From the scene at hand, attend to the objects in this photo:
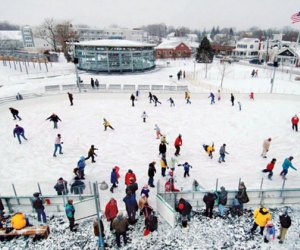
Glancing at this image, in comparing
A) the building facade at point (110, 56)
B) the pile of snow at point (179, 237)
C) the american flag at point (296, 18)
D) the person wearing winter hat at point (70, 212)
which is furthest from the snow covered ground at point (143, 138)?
the building facade at point (110, 56)

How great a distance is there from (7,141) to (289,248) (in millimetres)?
14330

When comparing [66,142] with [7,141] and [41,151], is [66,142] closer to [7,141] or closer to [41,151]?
[41,151]

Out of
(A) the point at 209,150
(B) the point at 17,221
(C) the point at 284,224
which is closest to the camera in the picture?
(C) the point at 284,224

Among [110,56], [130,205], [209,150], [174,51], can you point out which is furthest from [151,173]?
[174,51]

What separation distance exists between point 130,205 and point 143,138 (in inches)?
276

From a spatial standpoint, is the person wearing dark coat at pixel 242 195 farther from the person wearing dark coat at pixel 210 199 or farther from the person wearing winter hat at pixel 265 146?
the person wearing winter hat at pixel 265 146

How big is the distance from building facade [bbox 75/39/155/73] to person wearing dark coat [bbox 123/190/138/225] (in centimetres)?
3272

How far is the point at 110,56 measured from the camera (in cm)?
3697

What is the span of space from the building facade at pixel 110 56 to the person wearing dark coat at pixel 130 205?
32720 millimetres

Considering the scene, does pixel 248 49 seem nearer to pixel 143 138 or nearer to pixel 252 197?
pixel 143 138

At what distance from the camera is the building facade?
36.5 meters

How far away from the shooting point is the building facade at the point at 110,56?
36.5 m

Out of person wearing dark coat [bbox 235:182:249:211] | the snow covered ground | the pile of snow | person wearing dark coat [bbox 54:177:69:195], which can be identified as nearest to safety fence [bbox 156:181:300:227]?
person wearing dark coat [bbox 235:182:249:211]

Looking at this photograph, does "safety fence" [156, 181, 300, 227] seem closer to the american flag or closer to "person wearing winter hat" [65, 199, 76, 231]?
"person wearing winter hat" [65, 199, 76, 231]
